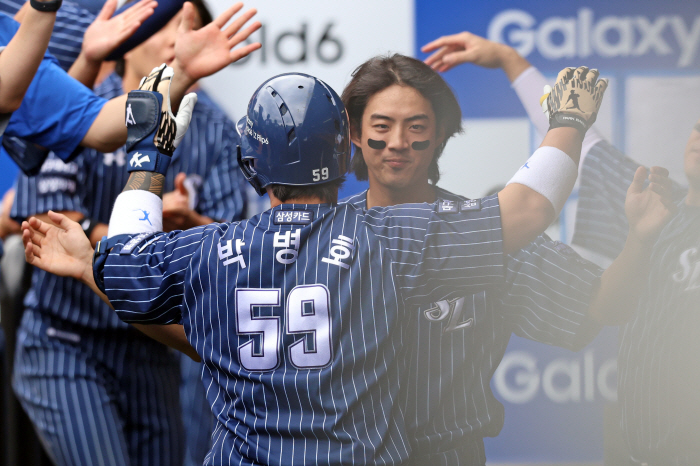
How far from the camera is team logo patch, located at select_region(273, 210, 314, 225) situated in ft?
4.94

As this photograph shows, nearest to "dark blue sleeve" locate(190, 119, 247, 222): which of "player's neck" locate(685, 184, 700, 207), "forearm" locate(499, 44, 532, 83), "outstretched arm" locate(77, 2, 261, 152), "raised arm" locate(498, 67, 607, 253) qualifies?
"outstretched arm" locate(77, 2, 261, 152)

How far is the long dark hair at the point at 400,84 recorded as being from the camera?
2.10m

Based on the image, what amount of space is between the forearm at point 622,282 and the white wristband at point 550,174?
48cm

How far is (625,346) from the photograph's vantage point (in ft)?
7.26

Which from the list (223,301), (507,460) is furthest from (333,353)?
(507,460)

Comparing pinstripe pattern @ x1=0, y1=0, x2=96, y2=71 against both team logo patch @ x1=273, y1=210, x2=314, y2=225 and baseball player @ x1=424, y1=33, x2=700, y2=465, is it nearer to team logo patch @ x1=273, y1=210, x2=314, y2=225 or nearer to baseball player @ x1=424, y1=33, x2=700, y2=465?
baseball player @ x1=424, y1=33, x2=700, y2=465

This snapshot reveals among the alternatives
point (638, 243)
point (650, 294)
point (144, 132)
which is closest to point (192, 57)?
point (144, 132)

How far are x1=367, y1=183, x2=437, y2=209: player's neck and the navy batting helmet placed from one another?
1.65 feet

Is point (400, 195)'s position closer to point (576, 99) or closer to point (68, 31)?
point (576, 99)

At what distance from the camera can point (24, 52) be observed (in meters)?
1.95

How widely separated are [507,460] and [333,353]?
132 cm

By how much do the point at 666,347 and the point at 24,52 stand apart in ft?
6.46

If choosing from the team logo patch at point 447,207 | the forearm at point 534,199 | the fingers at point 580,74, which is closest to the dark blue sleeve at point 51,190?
the team logo patch at point 447,207

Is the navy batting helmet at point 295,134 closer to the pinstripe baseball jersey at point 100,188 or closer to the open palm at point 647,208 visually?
the open palm at point 647,208
